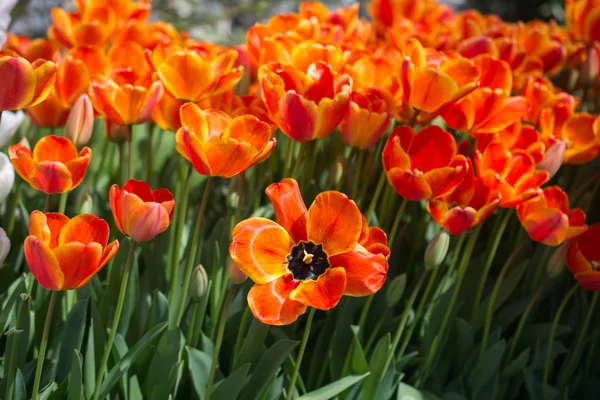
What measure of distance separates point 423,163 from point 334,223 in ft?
0.94

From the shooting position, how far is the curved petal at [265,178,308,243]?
86 cm

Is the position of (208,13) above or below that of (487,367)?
below

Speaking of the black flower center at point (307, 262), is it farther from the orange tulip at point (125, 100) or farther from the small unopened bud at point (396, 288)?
the orange tulip at point (125, 100)

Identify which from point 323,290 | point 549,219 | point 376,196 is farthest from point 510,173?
point 323,290

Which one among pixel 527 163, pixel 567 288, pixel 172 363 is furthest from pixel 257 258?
pixel 567 288

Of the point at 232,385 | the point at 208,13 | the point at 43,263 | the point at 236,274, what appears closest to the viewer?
the point at 43,263

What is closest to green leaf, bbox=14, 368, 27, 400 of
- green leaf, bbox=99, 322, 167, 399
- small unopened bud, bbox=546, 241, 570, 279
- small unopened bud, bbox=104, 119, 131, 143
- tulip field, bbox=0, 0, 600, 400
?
tulip field, bbox=0, 0, 600, 400

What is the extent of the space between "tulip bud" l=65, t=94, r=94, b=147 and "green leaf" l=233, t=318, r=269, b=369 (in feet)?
1.35

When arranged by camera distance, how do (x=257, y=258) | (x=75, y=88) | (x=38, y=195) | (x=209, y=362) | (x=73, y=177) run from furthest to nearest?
(x=38, y=195)
(x=75, y=88)
(x=209, y=362)
(x=73, y=177)
(x=257, y=258)

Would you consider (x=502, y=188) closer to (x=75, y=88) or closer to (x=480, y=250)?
(x=480, y=250)

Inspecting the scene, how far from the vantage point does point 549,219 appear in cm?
112

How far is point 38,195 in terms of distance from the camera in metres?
1.45

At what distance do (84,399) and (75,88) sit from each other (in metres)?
0.54

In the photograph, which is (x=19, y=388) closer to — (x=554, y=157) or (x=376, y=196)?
(x=376, y=196)
